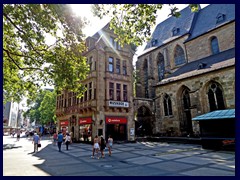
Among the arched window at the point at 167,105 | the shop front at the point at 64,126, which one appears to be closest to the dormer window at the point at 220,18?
the arched window at the point at 167,105

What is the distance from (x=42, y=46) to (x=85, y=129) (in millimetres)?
13739

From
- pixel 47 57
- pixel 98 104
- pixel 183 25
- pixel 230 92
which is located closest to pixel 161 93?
pixel 230 92

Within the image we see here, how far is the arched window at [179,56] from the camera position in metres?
34.3

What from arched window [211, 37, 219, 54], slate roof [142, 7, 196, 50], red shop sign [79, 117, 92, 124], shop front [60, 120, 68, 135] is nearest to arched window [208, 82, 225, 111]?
arched window [211, 37, 219, 54]

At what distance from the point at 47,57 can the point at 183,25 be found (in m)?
32.0

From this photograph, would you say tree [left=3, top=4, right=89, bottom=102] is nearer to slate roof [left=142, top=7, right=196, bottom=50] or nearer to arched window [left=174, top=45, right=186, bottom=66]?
arched window [left=174, top=45, right=186, bottom=66]

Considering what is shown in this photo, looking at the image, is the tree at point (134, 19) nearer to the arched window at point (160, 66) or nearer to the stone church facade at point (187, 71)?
the stone church facade at point (187, 71)

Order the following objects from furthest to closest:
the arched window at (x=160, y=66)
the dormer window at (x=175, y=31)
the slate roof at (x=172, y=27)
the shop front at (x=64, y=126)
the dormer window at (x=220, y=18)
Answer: the arched window at (x=160, y=66)
the dormer window at (x=175, y=31)
the slate roof at (x=172, y=27)
the dormer window at (x=220, y=18)
the shop front at (x=64, y=126)

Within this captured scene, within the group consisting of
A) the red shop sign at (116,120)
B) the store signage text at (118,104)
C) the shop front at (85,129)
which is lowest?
the shop front at (85,129)

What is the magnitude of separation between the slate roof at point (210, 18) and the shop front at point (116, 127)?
20.0m

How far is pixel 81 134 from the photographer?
24.4 meters

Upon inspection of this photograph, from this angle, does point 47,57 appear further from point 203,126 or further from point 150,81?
point 150,81

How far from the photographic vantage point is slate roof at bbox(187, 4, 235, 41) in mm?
29413

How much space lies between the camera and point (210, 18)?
107ft
